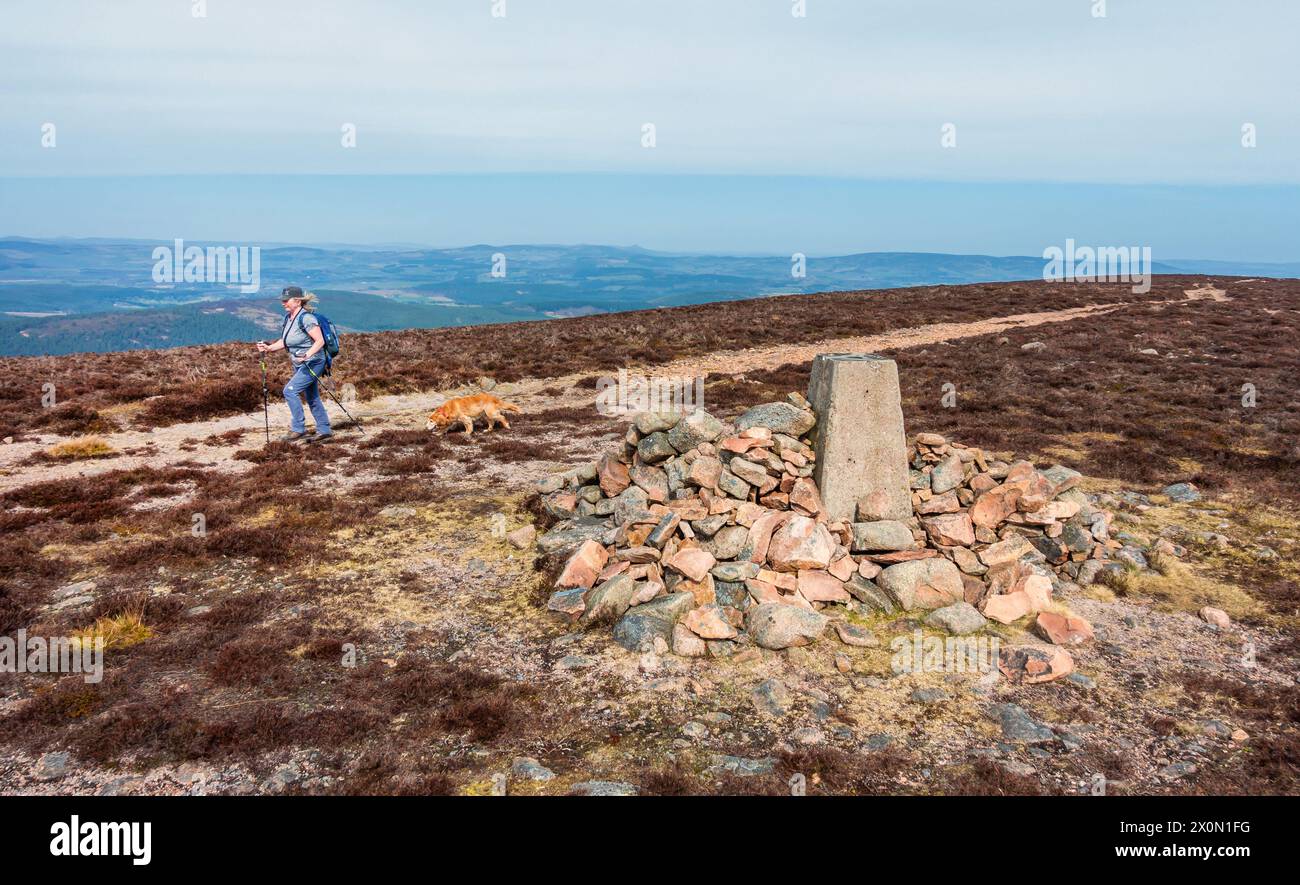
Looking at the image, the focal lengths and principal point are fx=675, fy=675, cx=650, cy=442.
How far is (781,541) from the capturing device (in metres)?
8.36

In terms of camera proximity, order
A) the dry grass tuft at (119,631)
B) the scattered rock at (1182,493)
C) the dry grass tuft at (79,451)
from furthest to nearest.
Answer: the dry grass tuft at (79,451)
the scattered rock at (1182,493)
the dry grass tuft at (119,631)

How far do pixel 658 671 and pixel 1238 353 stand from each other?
30.6 m

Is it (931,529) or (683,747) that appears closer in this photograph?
(683,747)

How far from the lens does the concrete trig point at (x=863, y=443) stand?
8.98 metres

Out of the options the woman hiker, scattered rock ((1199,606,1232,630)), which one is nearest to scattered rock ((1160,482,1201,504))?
scattered rock ((1199,606,1232,630))

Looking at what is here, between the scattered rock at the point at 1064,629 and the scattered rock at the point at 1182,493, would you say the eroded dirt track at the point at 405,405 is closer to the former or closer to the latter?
the scattered rock at the point at 1064,629

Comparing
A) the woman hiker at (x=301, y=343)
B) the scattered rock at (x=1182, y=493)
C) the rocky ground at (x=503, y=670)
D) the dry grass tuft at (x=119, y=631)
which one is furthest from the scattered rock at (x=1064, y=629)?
the woman hiker at (x=301, y=343)

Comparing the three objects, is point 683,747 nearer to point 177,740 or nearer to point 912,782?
point 912,782

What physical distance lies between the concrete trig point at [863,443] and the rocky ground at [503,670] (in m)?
1.74

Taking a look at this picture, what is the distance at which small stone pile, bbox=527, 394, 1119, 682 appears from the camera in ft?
24.2

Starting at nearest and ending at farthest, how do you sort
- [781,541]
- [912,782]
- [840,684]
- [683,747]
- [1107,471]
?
1. [912,782]
2. [683,747]
3. [840,684]
4. [781,541]
5. [1107,471]

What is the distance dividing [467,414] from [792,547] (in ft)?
37.8

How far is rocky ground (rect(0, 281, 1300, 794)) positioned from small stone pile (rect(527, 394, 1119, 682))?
0.86 ft
